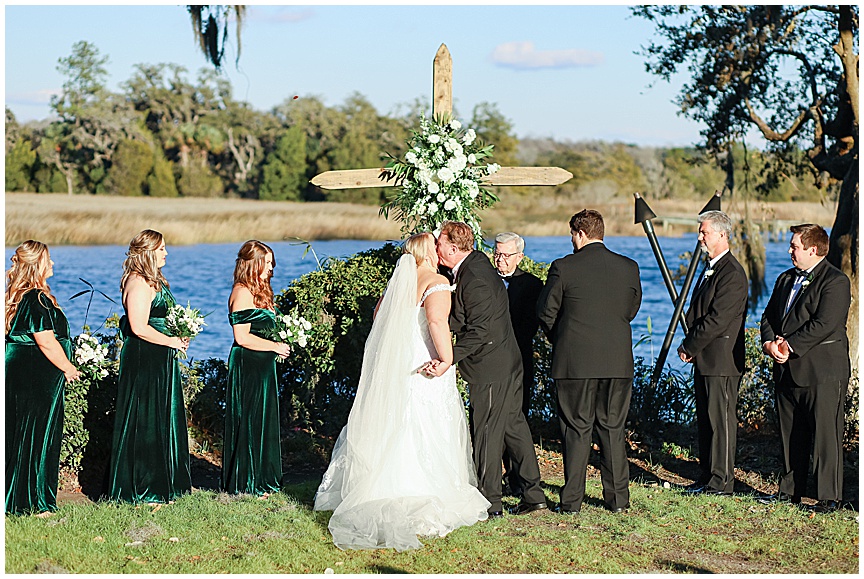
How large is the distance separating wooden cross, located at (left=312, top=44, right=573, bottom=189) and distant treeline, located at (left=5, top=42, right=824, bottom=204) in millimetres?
25389

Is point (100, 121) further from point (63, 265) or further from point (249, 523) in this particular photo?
point (249, 523)

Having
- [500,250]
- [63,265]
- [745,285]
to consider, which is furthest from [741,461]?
[63,265]

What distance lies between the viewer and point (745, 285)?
6418 mm

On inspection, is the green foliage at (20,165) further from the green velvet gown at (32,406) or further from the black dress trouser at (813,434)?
the black dress trouser at (813,434)

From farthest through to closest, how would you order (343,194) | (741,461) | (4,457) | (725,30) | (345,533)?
(343,194)
(725,30)
(741,461)
(4,457)
(345,533)

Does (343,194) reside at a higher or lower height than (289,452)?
higher

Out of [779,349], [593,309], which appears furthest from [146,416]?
[779,349]

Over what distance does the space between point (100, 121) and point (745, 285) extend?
34.6m

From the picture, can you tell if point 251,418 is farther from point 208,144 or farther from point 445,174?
point 208,144

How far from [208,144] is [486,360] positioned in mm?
34732

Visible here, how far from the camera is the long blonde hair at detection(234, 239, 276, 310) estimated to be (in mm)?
6250

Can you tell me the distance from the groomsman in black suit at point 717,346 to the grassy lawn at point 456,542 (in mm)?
395

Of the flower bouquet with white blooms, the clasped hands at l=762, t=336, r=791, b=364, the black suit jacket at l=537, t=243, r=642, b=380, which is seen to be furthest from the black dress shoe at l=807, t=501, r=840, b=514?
the flower bouquet with white blooms

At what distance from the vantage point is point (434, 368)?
5902mm
